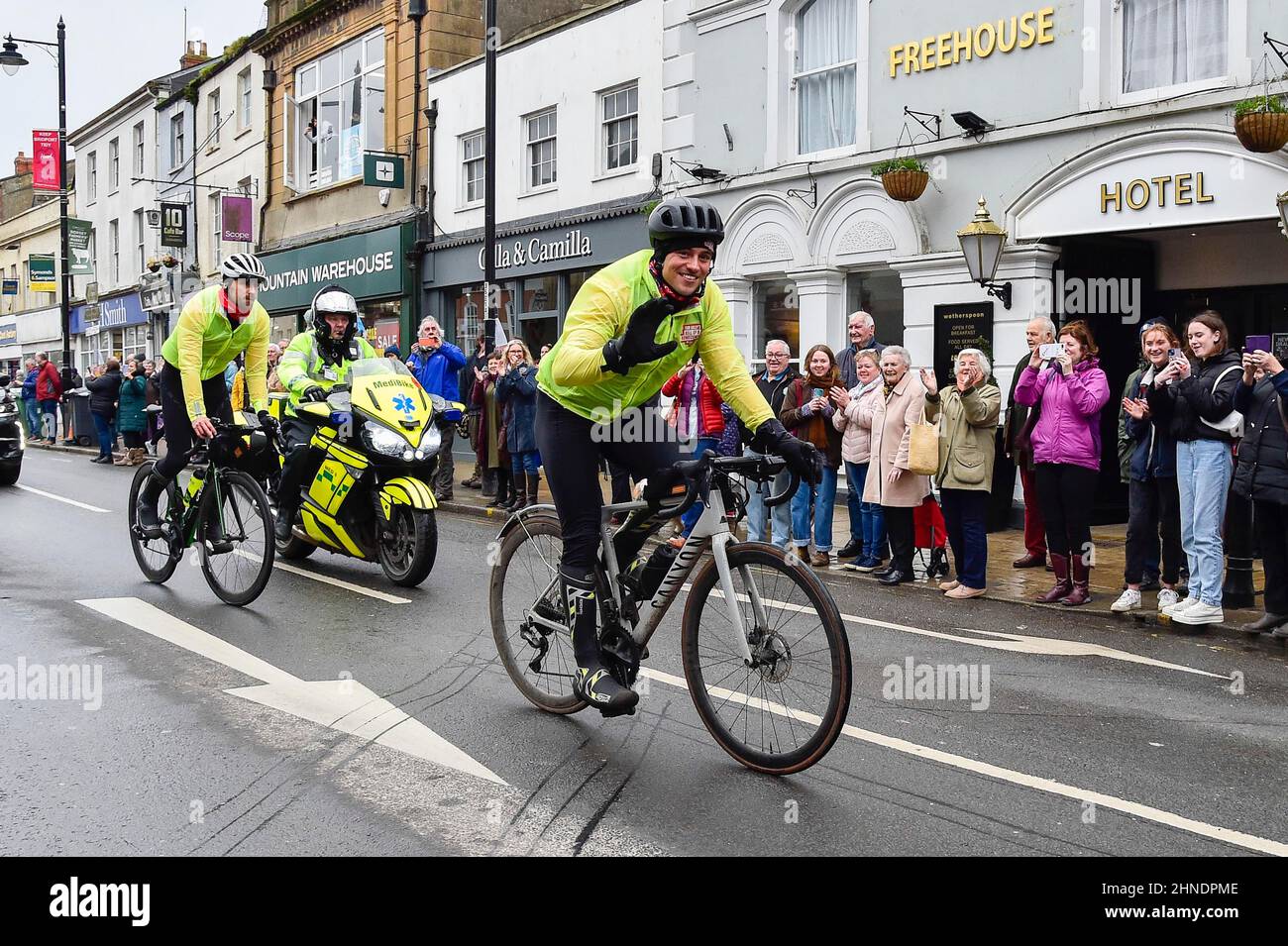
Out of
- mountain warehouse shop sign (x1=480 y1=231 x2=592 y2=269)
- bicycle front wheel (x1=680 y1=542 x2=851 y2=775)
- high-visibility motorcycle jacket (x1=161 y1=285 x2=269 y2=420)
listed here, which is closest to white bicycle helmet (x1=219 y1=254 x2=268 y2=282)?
high-visibility motorcycle jacket (x1=161 y1=285 x2=269 y2=420)

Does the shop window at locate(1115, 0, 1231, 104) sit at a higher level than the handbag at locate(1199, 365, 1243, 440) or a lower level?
higher

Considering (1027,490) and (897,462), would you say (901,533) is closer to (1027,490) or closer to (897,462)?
(897,462)

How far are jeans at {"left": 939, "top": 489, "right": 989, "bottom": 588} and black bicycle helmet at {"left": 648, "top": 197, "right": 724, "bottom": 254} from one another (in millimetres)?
5205

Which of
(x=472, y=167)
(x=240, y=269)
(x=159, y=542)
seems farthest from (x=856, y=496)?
(x=472, y=167)

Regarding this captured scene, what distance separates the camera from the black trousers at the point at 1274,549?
7.76 m

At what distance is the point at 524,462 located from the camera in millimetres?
14250

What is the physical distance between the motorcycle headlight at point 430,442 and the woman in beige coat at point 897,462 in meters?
3.47

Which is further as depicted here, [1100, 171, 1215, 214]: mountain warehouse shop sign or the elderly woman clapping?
[1100, 171, 1215, 214]: mountain warehouse shop sign

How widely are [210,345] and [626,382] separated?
466cm

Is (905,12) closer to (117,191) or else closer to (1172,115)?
(1172,115)

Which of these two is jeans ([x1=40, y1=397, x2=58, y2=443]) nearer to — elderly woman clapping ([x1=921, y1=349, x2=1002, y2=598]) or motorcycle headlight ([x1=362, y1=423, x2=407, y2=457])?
motorcycle headlight ([x1=362, y1=423, x2=407, y2=457])

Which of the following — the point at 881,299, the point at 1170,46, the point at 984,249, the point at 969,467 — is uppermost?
the point at 1170,46

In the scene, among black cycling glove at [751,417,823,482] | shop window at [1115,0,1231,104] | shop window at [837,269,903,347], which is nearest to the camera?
black cycling glove at [751,417,823,482]

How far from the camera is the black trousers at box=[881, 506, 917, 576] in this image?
32.4 ft
